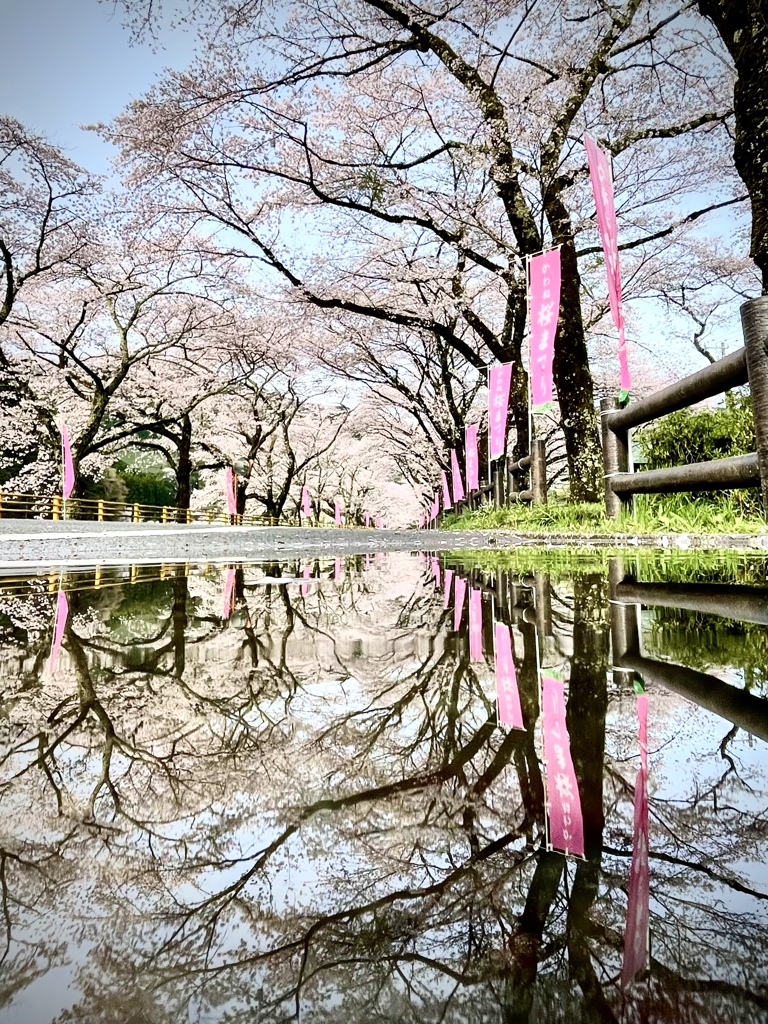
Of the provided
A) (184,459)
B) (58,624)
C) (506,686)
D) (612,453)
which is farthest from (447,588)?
(184,459)

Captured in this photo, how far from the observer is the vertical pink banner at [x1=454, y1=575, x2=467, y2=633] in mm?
1957

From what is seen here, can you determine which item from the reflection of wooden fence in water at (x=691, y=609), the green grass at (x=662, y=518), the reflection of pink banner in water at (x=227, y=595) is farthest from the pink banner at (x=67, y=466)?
the reflection of wooden fence in water at (x=691, y=609)

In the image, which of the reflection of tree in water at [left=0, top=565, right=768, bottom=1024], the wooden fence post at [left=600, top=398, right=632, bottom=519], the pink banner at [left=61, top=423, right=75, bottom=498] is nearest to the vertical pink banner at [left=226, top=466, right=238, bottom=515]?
the pink banner at [left=61, top=423, right=75, bottom=498]

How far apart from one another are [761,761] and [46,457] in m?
25.3

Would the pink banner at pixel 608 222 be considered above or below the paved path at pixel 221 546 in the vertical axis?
above

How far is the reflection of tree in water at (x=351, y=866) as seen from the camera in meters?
0.40

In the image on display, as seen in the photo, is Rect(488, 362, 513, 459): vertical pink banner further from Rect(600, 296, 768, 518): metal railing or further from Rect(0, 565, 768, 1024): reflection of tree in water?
Rect(0, 565, 768, 1024): reflection of tree in water

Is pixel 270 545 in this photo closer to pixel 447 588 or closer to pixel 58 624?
pixel 447 588

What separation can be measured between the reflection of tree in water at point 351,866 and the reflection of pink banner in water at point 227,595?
111cm

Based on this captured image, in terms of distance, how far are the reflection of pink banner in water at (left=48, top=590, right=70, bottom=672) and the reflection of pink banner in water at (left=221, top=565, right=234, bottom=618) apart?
49 cm

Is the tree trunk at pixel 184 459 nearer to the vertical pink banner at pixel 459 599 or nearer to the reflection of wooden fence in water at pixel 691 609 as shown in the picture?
the vertical pink banner at pixel 459 599

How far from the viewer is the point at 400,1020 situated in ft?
1.23

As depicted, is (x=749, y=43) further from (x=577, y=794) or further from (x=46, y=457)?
(x=46, y=457)

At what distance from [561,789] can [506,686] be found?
0.48 metres
